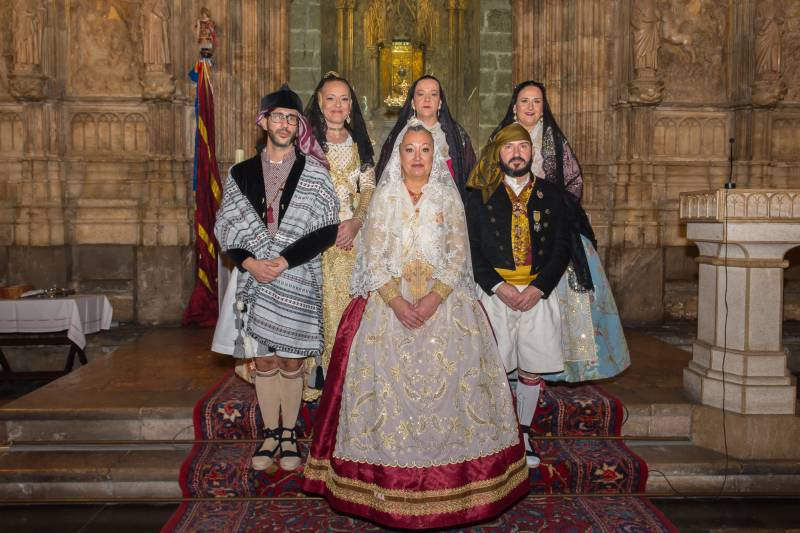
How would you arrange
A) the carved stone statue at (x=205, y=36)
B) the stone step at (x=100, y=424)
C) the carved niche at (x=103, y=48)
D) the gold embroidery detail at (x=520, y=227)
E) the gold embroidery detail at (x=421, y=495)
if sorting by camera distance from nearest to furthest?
the gold embroidery detail at (x=421, y=495) → the gold embroidery detail at (x=520, y=227) → the stone step at (x=100, y=424) → the carved stone statue at (x=205, y=36) → the carved niche at (x=103, y=48)

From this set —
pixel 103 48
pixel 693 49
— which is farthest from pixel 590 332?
pixel 103 48

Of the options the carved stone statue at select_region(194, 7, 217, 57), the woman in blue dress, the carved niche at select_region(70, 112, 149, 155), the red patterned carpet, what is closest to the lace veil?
the woman in blue dress

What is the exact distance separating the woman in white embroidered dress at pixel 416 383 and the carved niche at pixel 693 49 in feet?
18.4

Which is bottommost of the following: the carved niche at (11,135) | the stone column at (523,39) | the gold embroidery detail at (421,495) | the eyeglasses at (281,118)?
the gold embroidery detail at (421,495)

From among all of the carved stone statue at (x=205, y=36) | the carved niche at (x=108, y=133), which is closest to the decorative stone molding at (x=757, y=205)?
the carved stone statue at (x=205, y=36)

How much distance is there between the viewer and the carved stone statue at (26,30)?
6895mm

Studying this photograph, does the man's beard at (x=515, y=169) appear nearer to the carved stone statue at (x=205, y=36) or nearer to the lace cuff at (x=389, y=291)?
the lace cuff at (x=389, y=291)

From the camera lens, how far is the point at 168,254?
23.3ft

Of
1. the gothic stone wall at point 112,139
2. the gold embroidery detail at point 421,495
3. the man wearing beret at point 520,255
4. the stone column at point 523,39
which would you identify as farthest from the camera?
the stone column at point 523,39

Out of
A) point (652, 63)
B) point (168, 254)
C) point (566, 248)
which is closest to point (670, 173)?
point (652, 63)

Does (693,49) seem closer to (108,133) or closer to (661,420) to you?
(661,420)

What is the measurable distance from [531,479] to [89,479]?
2559 mm

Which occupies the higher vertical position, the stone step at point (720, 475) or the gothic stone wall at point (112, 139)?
the gothic stone wall at point (112, 139)

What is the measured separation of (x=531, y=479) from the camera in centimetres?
365
